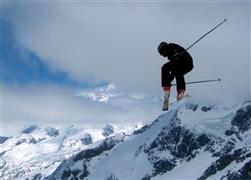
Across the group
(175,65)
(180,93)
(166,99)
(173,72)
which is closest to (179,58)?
(175,65)

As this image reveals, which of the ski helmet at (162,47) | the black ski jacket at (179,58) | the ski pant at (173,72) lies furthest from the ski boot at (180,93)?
the ski helmet at (162,47)

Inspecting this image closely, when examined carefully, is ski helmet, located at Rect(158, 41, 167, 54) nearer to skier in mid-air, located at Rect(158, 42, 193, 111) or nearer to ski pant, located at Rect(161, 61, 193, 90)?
skier in mid-air, located at Rect(158, 42, 193, 111)

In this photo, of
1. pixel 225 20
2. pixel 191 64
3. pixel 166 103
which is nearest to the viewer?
pixel 225 20

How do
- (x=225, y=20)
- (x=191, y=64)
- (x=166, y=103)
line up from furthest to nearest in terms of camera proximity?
(x=166, y=103) < (x=191, y=64) < (x=225, y=20)

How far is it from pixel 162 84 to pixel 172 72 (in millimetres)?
777

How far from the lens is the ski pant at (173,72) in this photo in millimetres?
25281

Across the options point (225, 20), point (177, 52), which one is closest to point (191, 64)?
point (177, 52)

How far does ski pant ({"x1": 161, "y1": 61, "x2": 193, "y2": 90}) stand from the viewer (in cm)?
2528

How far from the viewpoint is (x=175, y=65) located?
2538 cm

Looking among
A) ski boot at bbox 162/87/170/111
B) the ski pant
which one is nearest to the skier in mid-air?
the ski pant

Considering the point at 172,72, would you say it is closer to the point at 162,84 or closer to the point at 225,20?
the point at 162,84

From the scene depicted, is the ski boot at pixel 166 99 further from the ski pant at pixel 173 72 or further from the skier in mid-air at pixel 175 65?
the ski pant at pixel 173 72

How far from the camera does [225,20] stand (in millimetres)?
23562

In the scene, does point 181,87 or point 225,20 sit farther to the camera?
point 181,87
